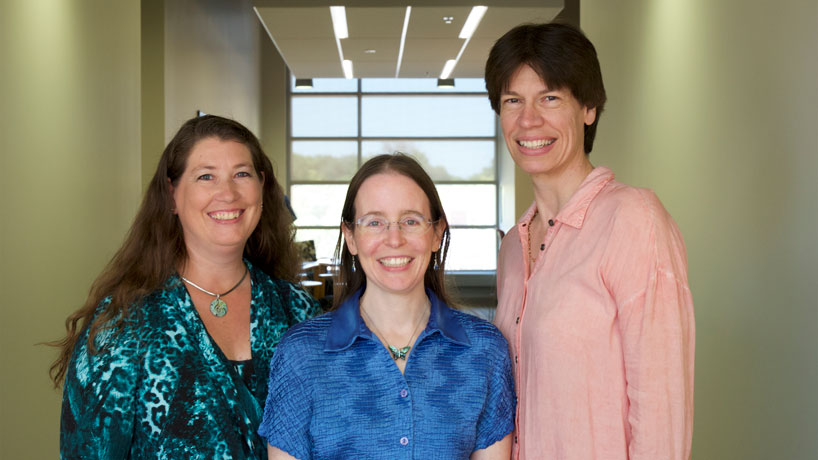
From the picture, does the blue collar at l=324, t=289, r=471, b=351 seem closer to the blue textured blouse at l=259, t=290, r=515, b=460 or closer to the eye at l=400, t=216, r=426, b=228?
the blue textured blouse at l=259, t=290, r=515, b=460

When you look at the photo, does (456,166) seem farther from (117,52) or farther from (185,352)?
(185,352)

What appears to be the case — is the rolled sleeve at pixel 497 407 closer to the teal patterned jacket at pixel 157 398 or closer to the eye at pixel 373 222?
the eye at pixel 373 222

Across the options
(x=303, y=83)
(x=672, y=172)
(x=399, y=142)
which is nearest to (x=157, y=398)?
(x=672, y=172)

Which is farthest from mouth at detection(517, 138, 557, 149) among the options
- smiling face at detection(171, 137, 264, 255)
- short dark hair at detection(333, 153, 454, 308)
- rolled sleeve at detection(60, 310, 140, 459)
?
rolled sleeve at detection(60, 310, 140, 459)

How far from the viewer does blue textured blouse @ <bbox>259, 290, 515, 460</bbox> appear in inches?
69.2

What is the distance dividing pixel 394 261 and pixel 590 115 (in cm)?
79

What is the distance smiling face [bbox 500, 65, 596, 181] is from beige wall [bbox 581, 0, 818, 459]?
0.85 meters

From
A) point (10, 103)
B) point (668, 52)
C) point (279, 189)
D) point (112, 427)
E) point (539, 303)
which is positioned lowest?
point (112, 427)

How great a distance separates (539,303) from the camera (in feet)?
6.61

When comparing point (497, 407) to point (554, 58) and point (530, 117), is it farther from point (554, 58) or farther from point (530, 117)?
point (554, 58)

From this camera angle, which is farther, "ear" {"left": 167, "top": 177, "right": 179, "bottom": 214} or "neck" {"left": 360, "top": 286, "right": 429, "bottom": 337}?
"ear" {"left": 167, "top": 177, "right": 179, "bottom": 214}

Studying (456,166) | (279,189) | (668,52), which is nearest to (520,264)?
(279,189)

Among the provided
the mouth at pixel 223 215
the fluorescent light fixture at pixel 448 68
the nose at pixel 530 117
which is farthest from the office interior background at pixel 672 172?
the fluorescent light fixture at pixel 448 68

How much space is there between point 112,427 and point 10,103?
1800 mm
